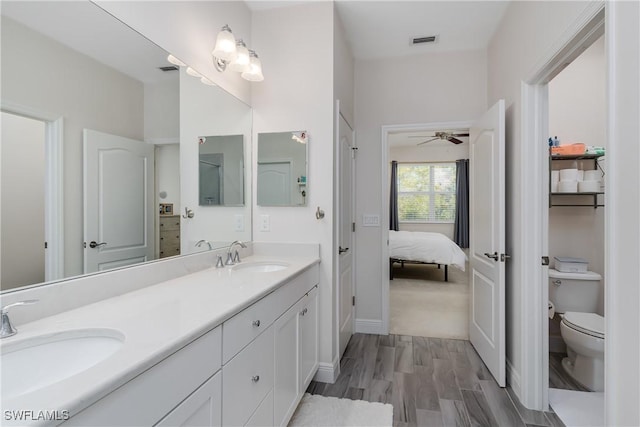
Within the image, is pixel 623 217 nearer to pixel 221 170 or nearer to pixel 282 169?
pixel 282 169

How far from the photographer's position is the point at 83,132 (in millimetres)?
1169

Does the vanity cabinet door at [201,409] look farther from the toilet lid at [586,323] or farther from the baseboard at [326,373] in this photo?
the toilet lid at [586,323]

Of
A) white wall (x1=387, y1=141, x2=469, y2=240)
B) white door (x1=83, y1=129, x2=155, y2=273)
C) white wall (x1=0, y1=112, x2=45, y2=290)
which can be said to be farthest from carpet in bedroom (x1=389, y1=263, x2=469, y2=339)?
white wall (x1=0, y1=112, x2=45, y2=290)

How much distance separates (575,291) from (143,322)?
2963mm

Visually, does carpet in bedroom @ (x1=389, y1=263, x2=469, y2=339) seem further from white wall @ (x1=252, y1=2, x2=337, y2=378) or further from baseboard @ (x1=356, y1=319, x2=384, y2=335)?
white wall @ (x1=252, y1=2, x2=337, y2=378)

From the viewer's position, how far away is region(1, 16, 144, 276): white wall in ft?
3.15

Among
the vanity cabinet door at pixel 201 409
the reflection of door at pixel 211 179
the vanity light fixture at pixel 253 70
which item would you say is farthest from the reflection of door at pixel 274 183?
the vanity cabinet door at pixel 201 409

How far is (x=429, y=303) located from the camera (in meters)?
4.10

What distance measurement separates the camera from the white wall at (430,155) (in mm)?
7168

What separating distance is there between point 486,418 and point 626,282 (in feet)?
4.19

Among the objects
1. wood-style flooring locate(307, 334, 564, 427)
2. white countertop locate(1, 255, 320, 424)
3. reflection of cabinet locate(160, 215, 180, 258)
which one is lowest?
wood-style flooring locate(307, 334, 564, 427)

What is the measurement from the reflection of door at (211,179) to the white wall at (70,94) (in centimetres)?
58

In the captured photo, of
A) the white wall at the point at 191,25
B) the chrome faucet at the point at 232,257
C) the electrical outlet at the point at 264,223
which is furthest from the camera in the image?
the electrical outlet at the point at 264,223

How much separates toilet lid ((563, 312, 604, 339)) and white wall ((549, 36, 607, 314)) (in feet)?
1.78
